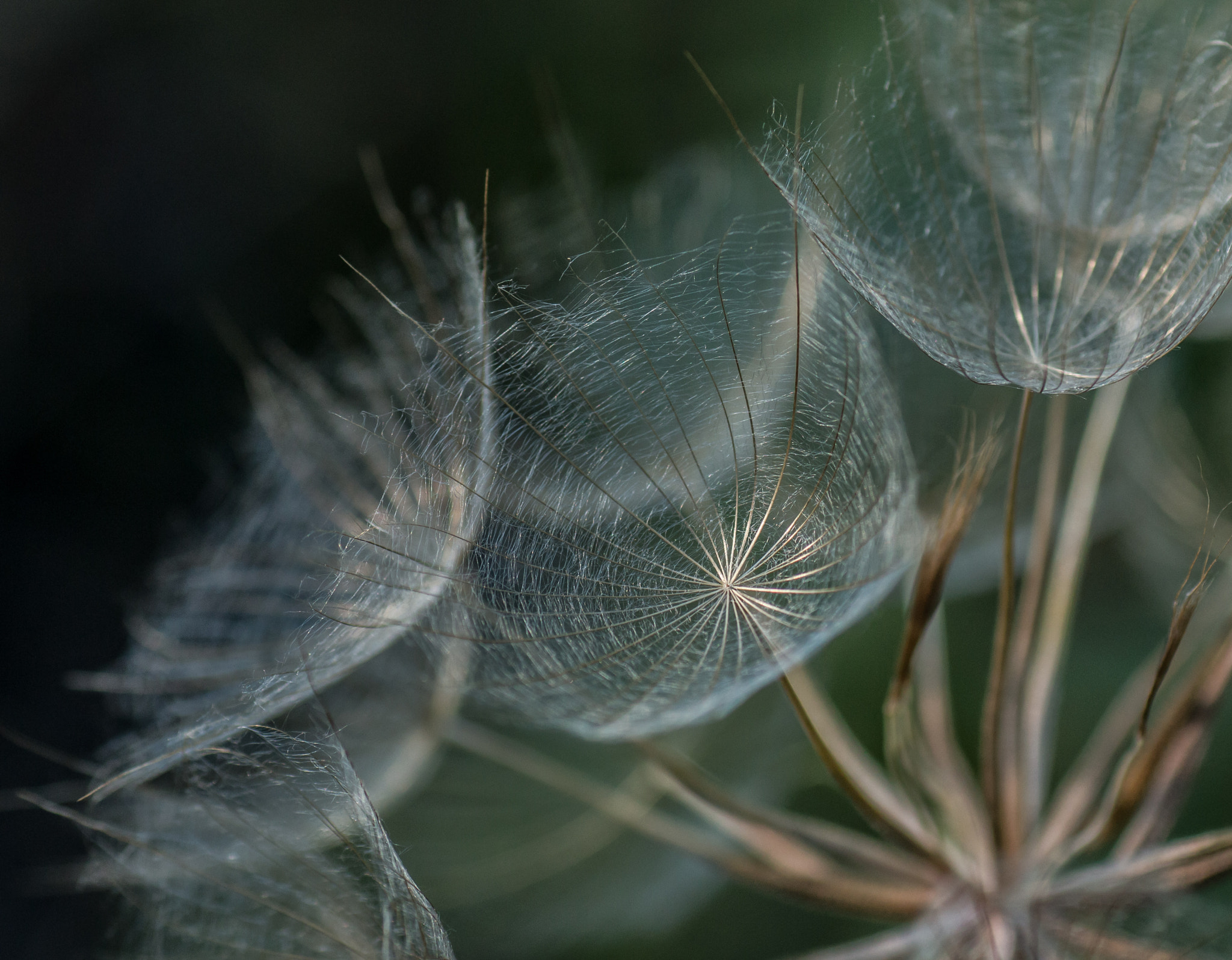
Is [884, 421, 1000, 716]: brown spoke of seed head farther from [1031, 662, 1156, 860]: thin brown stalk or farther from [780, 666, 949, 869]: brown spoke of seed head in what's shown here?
[1031, 662, 1156, 860]: thin brown stalk

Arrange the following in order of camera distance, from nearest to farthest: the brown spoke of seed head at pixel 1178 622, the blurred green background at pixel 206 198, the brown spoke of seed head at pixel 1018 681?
the brown spoke of seed head at pixel 1178 622
the brown spoke of seed head at pixel 1018 681
the blurred green background at pixel 206 198

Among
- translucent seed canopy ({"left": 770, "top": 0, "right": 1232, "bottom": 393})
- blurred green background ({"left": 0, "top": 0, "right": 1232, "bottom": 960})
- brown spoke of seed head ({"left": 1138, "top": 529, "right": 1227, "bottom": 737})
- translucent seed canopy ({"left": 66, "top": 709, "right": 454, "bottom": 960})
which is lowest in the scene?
brown spoke of seed head ({"left": 1138, "top": 529, "right": 1227, "bottom": 737})

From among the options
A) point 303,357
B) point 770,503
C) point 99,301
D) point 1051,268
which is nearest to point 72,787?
point 303,357

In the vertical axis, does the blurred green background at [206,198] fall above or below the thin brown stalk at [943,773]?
above

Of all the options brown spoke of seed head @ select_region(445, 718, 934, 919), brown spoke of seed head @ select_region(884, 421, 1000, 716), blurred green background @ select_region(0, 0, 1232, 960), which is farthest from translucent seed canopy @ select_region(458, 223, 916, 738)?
blurred green background @ select_region(0, 0, 1232, 960)

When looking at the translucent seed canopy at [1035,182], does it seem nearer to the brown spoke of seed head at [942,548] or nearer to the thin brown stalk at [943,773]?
the brown spoke of seed head at [942,548]

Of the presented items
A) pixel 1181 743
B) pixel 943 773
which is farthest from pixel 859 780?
pixel 1181 743

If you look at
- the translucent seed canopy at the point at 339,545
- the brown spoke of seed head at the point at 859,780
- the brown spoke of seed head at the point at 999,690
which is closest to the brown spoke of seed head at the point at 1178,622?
the brown spoke of seed head at the point at 999,690

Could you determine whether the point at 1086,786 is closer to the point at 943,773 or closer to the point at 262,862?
the point at 943,773
